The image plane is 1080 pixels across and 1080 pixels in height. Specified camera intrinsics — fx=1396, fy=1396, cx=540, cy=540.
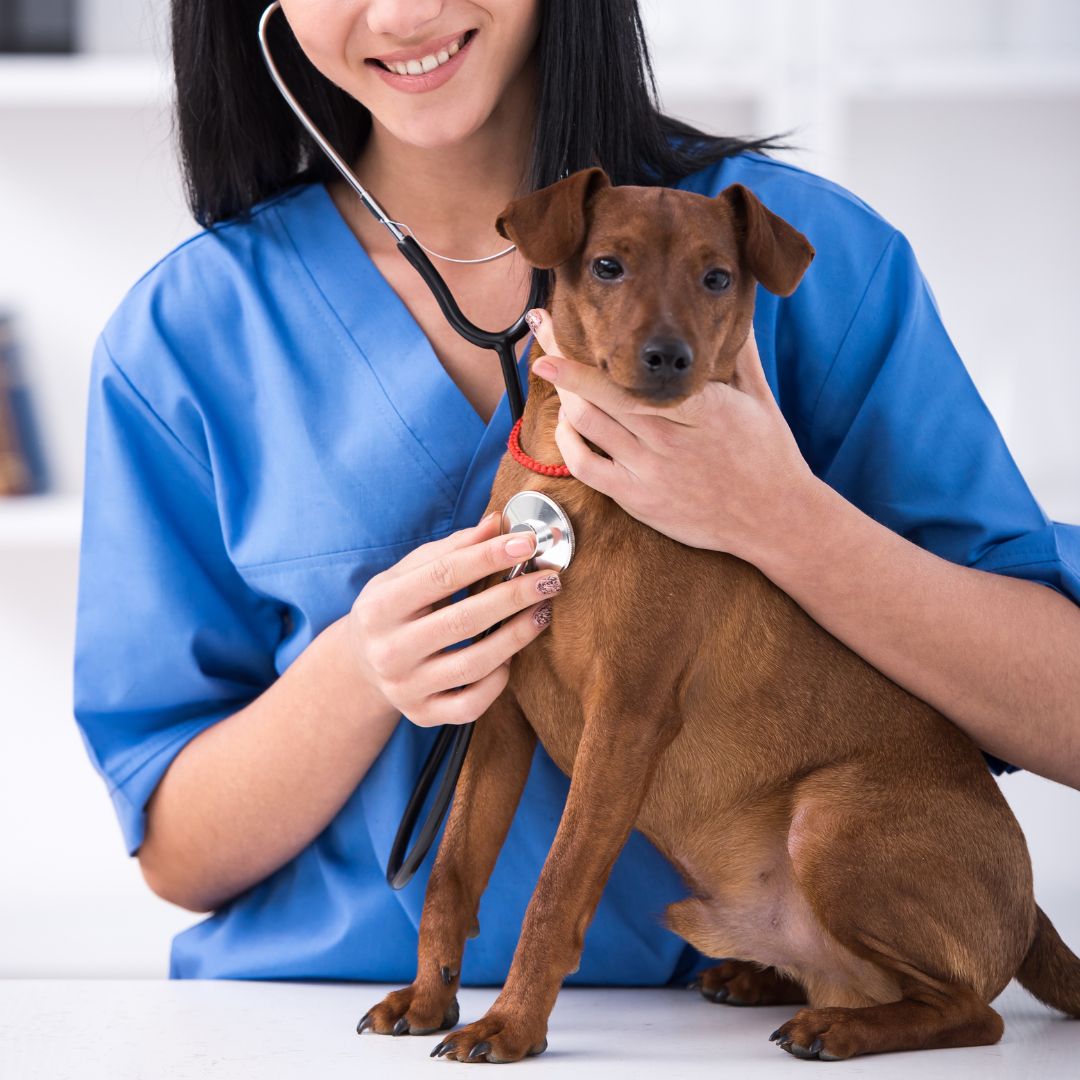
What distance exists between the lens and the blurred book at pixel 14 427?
2.46 meters

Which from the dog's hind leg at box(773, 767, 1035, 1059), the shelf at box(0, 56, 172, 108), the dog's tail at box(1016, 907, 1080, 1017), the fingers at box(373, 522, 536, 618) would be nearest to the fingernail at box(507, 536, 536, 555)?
the fingers at box(373, 522, 536, 618)

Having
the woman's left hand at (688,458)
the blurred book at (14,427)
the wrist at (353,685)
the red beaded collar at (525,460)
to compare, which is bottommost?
the blurred book at (14,427)

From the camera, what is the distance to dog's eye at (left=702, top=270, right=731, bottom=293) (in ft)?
3.90

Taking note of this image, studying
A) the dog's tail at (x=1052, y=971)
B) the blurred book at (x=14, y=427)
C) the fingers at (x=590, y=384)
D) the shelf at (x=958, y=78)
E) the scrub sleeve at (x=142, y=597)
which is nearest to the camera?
the fingers at (x=590, y=384)

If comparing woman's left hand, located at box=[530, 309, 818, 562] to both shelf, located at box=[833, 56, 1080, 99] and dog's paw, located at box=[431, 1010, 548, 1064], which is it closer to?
dog's paw, located at box=[431, 1010, 548, 1064]

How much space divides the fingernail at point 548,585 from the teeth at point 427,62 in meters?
0.51

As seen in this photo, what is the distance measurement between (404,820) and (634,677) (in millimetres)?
286

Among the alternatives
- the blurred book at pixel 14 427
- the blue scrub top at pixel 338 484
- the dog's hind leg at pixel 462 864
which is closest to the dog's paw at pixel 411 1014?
the dog's hind leg at pixel 462 864

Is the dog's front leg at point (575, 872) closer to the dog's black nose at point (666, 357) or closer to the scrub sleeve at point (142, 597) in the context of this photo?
the dog's black nose at point (666, 357)

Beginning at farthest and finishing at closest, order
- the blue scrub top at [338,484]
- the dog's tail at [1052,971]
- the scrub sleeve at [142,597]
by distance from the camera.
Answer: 1. the scrub sleeve at [142,597]
2. the blue scrub top at [338,484]
3. the dog's tail at [1052,971]

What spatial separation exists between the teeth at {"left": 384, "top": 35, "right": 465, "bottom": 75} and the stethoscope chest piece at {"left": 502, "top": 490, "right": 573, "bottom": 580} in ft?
1.42

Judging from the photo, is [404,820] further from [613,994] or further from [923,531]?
[923,531]

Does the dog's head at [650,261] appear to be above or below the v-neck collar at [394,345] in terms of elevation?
above

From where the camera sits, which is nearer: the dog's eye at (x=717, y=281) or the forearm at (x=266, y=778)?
the dog's eye at (x=717, y=281)
